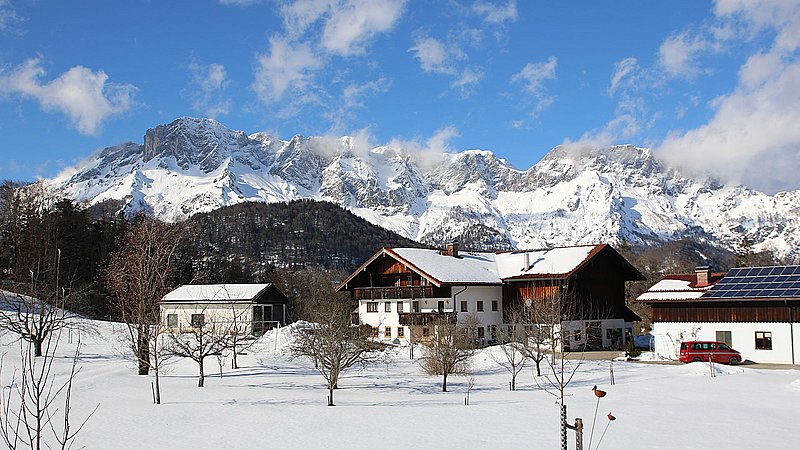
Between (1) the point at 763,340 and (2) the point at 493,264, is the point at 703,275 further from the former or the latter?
(2) the point at 493,264

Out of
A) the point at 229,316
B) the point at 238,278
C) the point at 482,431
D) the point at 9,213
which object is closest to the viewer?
the point at 482,431

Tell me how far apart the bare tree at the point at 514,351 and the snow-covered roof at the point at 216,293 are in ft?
73.8

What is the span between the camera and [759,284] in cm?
4272

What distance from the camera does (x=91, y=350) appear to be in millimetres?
42531

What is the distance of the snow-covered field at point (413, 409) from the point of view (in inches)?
736

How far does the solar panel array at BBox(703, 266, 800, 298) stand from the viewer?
40.9m

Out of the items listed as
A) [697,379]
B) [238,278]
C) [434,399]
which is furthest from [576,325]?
[238,278]

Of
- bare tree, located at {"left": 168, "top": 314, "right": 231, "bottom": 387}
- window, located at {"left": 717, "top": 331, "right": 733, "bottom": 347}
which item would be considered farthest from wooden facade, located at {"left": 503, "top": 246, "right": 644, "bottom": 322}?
bare tree, located at {"left": 168, "top": 314, "right": 231, "bottom": 387}

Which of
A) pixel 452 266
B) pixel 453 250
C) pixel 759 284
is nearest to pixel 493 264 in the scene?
pixel 453 250

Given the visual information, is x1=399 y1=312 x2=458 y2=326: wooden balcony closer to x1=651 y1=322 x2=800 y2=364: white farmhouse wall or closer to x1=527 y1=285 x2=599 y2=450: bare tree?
x1=527 y1=285 x2=599 y2=450: bare tree

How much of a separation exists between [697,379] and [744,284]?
42.8 ft

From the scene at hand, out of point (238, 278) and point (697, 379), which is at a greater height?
point (238, 278)

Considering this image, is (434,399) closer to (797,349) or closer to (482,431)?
(482,431)

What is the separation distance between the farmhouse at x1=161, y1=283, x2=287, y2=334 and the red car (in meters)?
33.2
